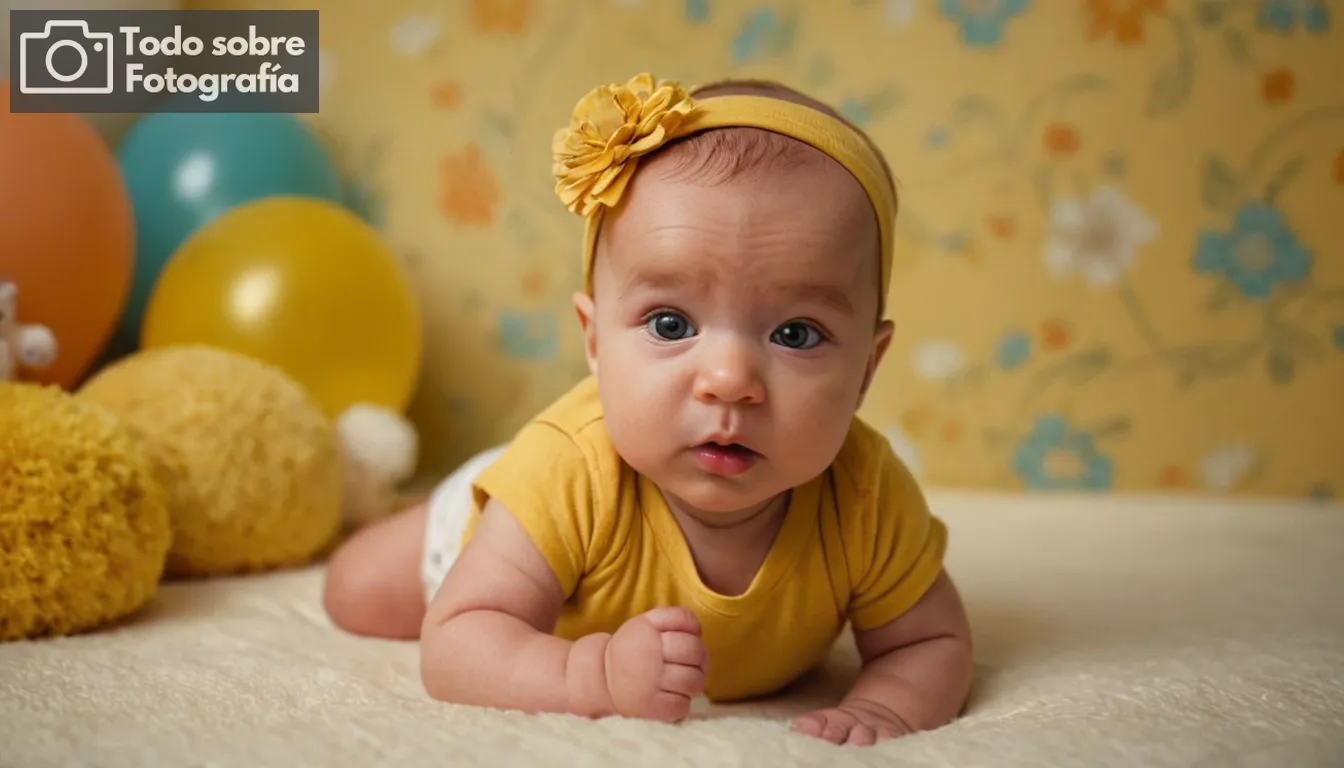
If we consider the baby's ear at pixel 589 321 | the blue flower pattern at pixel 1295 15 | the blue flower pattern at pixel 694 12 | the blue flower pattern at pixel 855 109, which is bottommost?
the baby's ear at pixel 589 321

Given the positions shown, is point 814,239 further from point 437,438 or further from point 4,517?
point 437,438

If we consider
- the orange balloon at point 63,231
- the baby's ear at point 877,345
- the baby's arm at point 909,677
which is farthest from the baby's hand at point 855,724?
the orange balloon at point 63,231

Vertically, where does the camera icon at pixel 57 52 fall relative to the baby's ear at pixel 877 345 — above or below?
above

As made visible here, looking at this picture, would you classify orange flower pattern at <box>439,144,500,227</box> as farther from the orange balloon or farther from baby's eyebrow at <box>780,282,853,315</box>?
baby's eyebrow at <box>780,282,853,315</box>

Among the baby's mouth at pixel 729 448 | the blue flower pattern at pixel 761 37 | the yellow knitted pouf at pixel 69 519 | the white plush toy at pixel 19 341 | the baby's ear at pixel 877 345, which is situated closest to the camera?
the baby's mouth at pixel 729 448

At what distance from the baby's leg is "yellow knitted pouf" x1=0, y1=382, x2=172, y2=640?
0.60 feet

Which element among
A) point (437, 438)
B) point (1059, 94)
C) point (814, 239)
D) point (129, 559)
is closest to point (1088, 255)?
point (1059, 94)

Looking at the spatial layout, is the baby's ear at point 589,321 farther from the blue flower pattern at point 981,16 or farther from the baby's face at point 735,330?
the blue flower pattern at point 981,16

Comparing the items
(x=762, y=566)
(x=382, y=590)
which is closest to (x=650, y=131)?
(x=762, y=566)

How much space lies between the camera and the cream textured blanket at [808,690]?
815 millimetres

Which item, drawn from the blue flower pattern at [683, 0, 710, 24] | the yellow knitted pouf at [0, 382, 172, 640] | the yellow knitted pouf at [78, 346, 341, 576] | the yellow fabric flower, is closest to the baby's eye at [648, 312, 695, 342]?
the yellow fabric flower

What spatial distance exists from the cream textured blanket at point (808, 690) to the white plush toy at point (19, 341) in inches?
12.4

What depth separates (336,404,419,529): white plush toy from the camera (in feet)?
5.74

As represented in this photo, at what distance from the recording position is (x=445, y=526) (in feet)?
4.09
